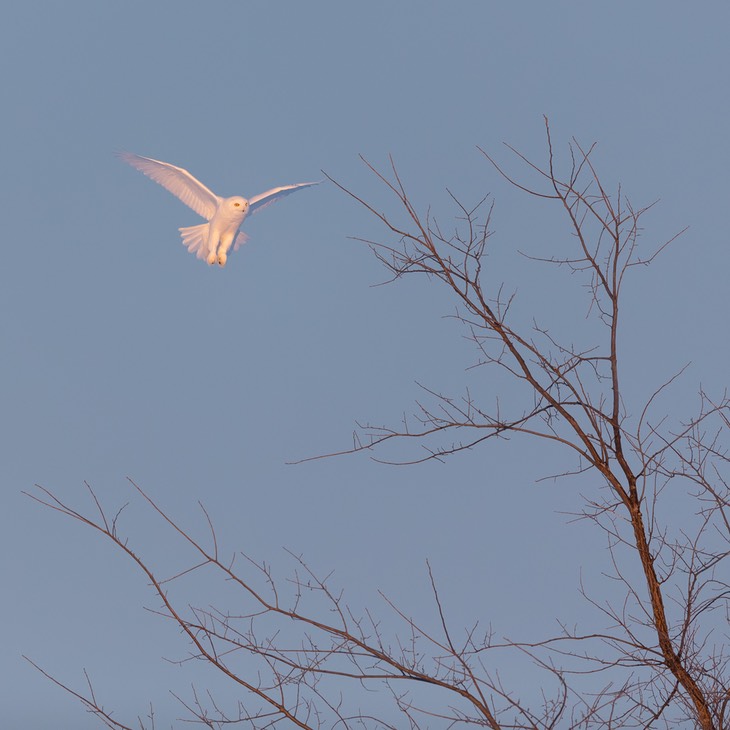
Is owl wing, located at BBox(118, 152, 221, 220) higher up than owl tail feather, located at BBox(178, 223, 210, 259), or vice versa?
owl wing, located at BBox(118, 152, 221, 220)

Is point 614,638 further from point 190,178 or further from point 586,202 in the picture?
point 190,178

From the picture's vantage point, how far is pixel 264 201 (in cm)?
988

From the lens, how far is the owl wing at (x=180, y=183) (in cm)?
972

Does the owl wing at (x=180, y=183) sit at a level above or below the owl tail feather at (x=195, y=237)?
above

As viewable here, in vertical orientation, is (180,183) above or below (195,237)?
above

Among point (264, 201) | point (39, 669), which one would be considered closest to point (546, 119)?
point (39, 669)

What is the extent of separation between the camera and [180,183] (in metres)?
10.0

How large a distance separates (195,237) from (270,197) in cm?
82

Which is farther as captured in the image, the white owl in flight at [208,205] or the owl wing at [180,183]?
the owl wing at [180,183]

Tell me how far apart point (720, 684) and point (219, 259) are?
703cm

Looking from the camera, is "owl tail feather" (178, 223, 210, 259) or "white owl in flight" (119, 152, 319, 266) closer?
"white owl in flight" (119, 152, 319, 266)

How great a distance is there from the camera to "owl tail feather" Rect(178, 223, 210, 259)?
970 centimetres

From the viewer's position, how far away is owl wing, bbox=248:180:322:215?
9.43 meters

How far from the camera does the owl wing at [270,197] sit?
943 centimetres
